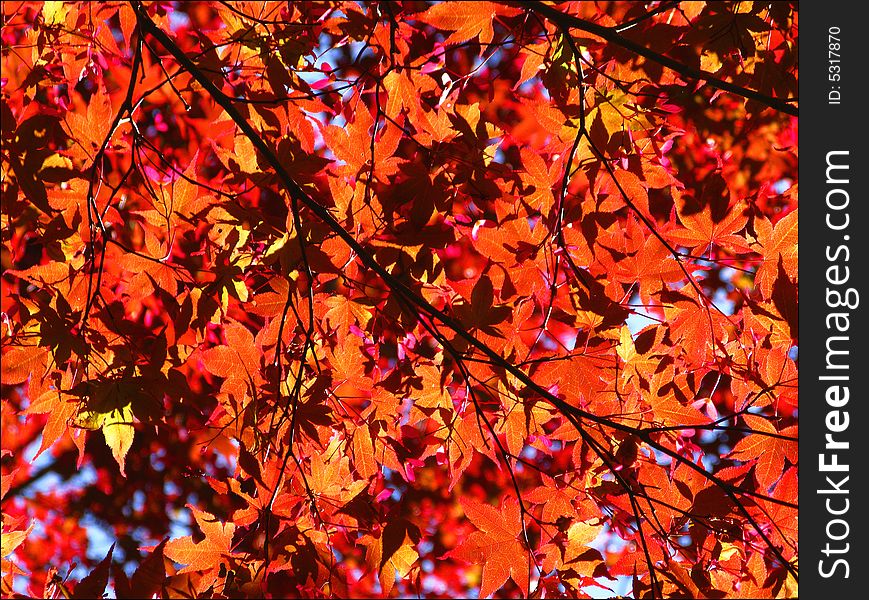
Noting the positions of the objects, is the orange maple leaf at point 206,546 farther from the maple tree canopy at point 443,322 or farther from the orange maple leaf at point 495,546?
the orange maple leaf at point 495,546

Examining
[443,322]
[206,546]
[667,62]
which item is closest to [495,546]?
[443,322]

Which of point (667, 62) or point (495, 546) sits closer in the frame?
point (667, 62)

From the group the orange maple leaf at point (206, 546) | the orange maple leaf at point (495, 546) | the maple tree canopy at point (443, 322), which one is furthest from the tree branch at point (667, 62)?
the orange maple leaf at point (206, 546)

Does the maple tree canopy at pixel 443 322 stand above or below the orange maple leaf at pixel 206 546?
above

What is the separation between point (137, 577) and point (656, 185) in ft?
5.07

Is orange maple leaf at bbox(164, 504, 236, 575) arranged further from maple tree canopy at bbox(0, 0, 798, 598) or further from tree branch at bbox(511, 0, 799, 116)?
tree branch at bbox(511, 0, 799, 116)

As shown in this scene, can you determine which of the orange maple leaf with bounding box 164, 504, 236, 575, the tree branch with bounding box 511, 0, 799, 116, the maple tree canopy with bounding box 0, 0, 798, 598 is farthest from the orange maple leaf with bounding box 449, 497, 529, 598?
the tree branch with bounding box 511, 0, 799, 116

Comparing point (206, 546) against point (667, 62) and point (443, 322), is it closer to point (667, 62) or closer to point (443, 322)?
point (443, 322)

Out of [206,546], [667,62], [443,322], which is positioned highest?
[667,62]

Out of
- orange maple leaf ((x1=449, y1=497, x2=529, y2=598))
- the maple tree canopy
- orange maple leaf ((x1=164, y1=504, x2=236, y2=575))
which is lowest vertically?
orange maple leaf ((x1=164, y1=504, x2=236, y2=575))

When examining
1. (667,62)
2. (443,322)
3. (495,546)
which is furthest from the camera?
Answer: (495,546)

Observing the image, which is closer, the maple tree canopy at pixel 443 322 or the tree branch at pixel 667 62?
the tree branch at pixel 667 62

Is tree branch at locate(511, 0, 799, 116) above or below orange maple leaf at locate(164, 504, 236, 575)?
above

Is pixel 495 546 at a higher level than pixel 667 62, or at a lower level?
lower
